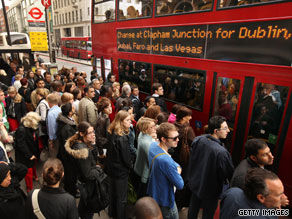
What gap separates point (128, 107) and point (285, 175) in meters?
3.10

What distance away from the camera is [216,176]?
107 inches

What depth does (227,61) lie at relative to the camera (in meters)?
4.16

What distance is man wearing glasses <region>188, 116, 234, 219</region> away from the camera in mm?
2623

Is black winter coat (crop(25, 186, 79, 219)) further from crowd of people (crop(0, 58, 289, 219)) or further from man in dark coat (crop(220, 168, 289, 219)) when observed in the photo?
man in dark coat (crop(220, 168, 289, 219))

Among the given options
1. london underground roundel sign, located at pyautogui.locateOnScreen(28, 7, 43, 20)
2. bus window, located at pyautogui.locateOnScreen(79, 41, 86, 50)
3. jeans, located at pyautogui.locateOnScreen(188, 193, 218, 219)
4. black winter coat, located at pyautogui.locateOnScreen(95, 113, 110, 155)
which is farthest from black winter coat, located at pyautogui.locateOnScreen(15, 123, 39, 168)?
bus window, located at pyautogui.locateOnScreen(79, 41, 86, 50)

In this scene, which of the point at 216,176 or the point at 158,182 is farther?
the point at 216,176

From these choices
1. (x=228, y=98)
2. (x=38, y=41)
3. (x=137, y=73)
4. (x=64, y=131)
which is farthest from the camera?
(x=38, y=41)

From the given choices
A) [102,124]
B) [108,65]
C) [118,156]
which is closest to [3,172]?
[118,156]

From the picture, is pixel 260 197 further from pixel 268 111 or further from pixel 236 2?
pixel 236 2

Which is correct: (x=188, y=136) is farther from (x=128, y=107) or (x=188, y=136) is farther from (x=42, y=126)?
(x=42, y=126)

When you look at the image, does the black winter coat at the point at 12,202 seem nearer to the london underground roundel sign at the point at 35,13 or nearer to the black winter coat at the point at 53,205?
the black winter coat at the point at 53,205

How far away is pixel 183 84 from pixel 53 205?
161 inches

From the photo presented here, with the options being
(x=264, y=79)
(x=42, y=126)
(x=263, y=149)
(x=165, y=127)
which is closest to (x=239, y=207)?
(x=263, y=149)

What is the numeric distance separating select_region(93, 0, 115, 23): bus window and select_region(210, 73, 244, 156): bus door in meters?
4.86
